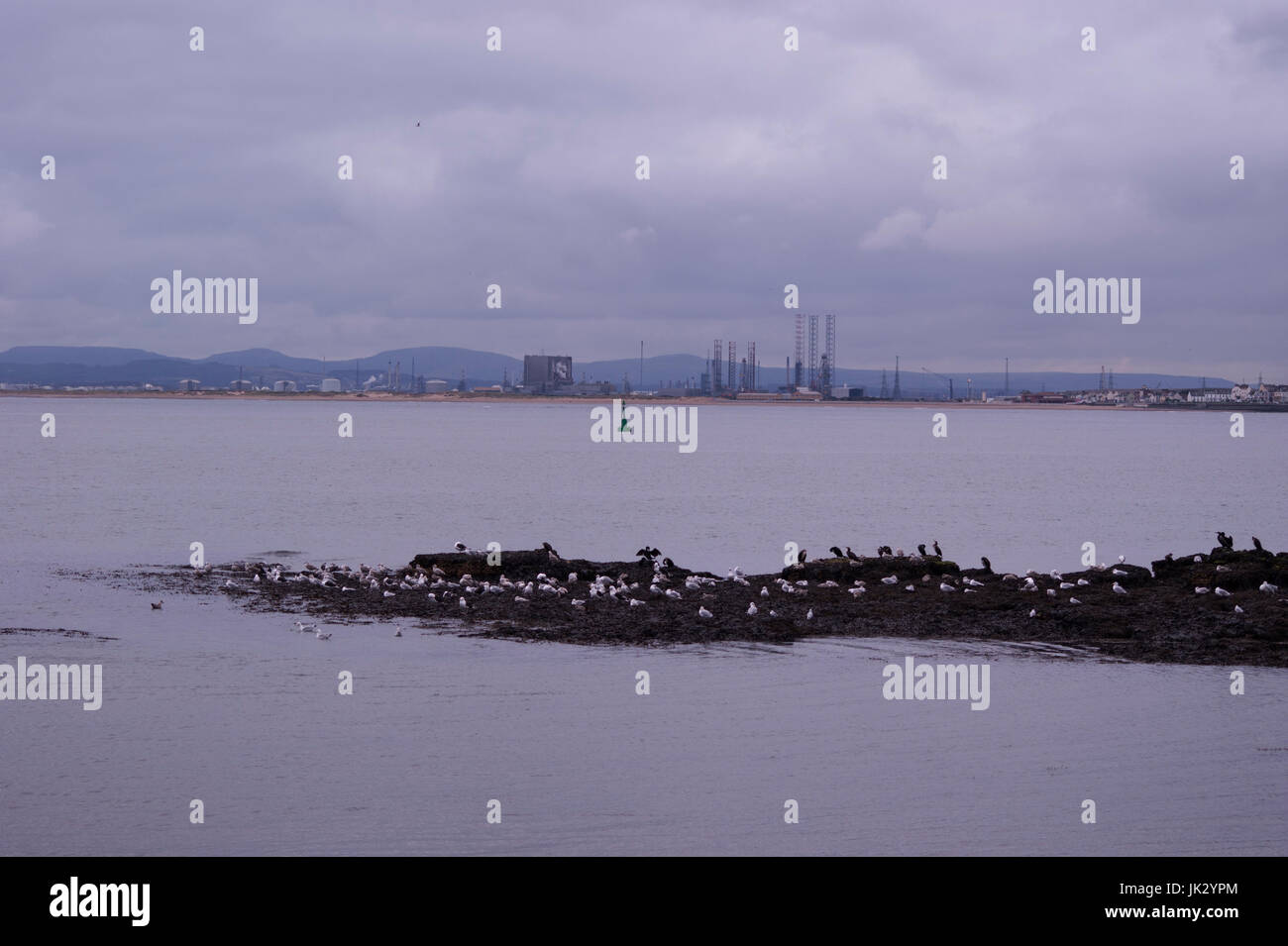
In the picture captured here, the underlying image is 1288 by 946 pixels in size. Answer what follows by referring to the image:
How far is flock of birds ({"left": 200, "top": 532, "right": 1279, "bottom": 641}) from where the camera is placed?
2367 centimetres

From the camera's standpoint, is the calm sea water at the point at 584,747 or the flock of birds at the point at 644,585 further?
the flock of birds at the point at 644,585

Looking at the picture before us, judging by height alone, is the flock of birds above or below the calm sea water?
above

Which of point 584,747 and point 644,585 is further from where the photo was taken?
point 644,585

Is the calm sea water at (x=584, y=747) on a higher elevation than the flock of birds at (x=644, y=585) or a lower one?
lower

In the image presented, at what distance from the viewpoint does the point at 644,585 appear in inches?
990

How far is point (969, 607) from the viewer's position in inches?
902

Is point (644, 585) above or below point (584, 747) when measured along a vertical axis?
above

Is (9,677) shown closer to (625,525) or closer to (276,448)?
(625,525)

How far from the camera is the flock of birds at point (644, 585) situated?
2367 centimetres

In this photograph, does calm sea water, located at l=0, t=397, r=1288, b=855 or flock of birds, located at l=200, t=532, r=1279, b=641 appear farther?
flock of birds, located at l=200, t=532, r=1279, b=641
